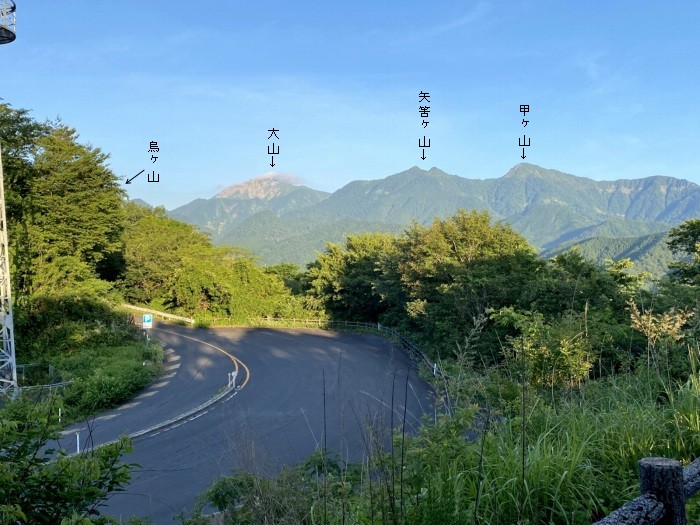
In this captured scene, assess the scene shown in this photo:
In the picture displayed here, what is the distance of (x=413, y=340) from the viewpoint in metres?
27.9

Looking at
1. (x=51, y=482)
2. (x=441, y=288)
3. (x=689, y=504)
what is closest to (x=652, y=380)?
(x=689, y=504)

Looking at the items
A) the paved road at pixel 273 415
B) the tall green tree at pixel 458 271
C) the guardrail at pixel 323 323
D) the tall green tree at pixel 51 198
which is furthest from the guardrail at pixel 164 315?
the tall green tree at pixel 458 271

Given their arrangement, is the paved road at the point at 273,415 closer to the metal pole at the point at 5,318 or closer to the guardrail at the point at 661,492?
the guardrail at the point at 661,492

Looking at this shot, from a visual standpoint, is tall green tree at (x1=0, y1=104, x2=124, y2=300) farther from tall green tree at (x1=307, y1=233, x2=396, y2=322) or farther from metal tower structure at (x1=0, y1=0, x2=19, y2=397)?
Answer: tall green tree at (x1=307, y1=233, x2=396, y2=322)

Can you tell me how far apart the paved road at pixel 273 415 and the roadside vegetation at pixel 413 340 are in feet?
1.26

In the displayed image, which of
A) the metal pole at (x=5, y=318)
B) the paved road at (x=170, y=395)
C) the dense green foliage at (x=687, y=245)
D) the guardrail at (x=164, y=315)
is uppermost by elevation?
the dense green foliage at (x=687, y=245)

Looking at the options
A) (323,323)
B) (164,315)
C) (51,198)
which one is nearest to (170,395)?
(51,198)

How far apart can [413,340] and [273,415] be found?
13090 millimetres

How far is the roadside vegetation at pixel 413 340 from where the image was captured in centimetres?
280

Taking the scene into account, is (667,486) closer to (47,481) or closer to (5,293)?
(47,481)

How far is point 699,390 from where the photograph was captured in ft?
11.7

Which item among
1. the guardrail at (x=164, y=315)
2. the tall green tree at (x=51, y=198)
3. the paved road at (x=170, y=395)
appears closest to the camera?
the paved road at (x=170, y=395)

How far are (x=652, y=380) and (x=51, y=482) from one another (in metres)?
4.48

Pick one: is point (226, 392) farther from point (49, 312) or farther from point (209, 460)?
point (49, 312)
